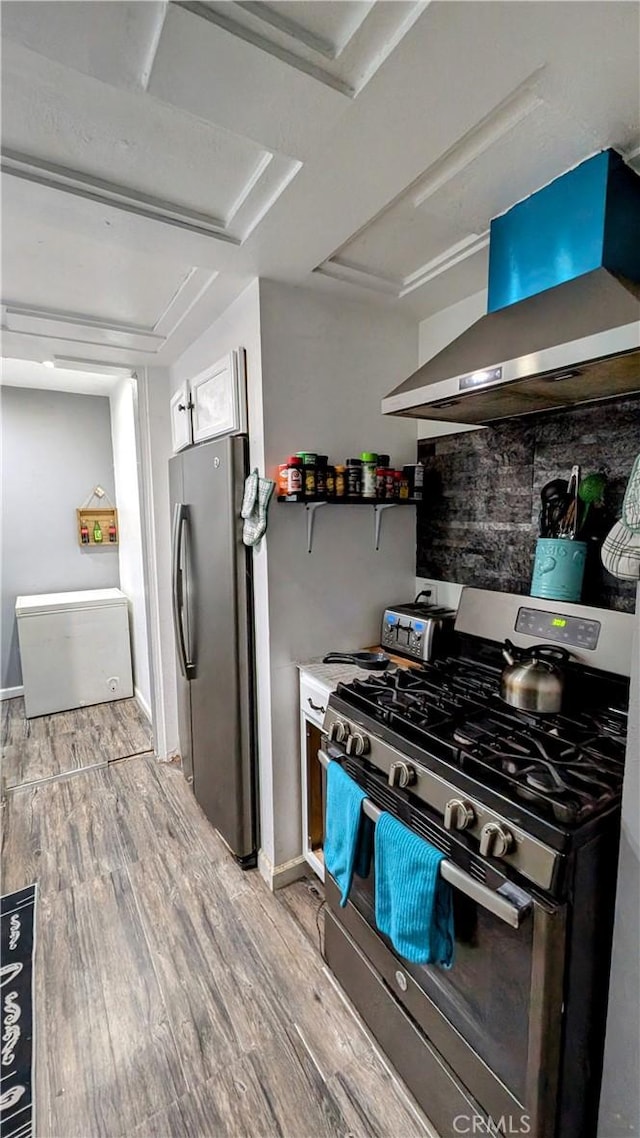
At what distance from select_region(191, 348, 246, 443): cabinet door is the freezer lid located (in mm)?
2054

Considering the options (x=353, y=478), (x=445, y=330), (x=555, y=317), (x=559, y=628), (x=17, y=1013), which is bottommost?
(x=17, y=1013)

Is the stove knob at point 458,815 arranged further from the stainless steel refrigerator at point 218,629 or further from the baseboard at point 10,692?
the baseboard at point 10,692

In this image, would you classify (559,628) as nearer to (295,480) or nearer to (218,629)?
(295,480)

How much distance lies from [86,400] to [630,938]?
15.0 feet

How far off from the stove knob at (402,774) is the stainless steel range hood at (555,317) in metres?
0.96

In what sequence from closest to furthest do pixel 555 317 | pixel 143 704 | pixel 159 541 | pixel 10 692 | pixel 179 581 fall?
pixel 555 317, pixel 179 581, pixel 159 541, pixel 143 704, pixel 10 692

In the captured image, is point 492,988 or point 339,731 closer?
point 492,988

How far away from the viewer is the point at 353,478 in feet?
6.05

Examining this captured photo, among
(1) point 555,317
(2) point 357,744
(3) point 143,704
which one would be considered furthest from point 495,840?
(3) point 143,704

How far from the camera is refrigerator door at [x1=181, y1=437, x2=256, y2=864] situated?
1.88 m

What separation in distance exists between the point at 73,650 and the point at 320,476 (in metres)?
2.87

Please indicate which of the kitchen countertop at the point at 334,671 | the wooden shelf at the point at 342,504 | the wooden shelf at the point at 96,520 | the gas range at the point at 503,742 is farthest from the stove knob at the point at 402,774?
the wooden shelf at the point at 96,520

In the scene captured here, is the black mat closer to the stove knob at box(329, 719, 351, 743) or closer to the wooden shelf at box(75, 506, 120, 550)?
the stove knob at box(329, 719, 351, 743)

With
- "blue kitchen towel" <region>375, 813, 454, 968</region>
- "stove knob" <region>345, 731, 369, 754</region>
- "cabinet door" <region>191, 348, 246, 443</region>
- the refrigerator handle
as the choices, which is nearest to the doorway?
the refrigerator handle
